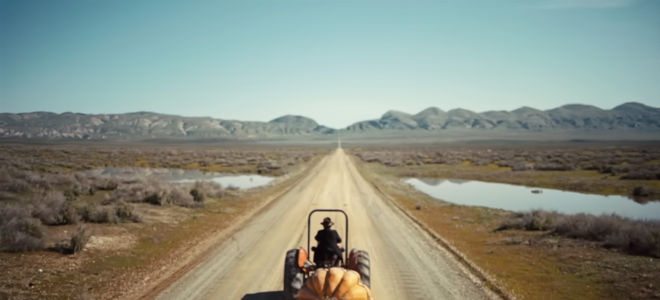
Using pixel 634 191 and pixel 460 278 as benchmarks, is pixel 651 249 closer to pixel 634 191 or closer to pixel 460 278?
pixel 460 278

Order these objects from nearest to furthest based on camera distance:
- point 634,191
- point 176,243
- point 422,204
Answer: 1. point 176,243
2. point 422,204
3. point 634,191

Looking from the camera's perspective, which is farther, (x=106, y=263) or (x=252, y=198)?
(x=252, y=198)

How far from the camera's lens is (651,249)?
475 inches

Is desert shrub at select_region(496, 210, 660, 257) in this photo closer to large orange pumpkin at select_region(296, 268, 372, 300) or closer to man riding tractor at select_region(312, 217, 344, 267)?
man riding tractor at select_region(312, 217, 344, 267)

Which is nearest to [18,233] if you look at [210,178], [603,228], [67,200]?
[67,200]

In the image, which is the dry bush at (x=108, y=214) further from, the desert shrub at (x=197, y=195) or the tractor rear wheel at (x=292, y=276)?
the tractor rear wheel at (x=292, y=276)

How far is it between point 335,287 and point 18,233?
12.0 metres

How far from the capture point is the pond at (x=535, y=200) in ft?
80.4

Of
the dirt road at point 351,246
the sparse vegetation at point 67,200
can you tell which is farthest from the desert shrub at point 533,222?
the sparse vegetation at point 67,200

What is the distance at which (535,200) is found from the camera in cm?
2866

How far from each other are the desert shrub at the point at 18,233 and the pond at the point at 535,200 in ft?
82.0

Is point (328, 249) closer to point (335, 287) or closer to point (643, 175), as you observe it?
point (335, 287)

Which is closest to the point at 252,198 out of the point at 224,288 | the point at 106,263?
the point at 106,263

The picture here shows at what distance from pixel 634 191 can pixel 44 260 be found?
129ft
